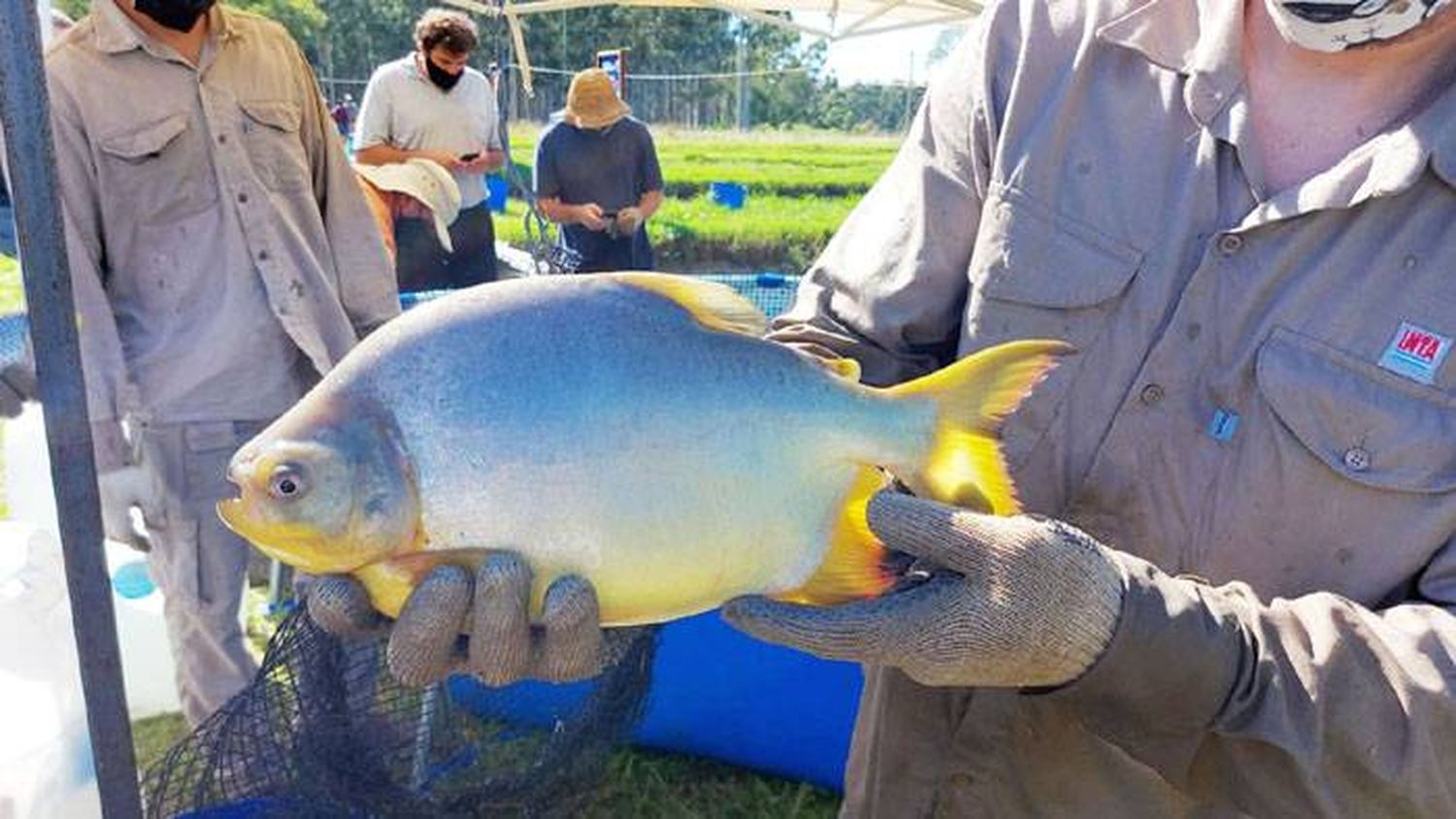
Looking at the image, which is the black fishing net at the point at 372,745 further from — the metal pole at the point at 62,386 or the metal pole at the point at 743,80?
the metal pole at the point at 743,80

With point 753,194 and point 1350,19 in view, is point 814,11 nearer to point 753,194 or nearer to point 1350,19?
point 753,194

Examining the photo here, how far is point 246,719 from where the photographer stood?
84.2 inches

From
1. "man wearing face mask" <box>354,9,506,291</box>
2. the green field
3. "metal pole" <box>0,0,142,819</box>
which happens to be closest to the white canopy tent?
the green field

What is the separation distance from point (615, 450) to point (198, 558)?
2.22 m

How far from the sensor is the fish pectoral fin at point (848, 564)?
4.37 ft

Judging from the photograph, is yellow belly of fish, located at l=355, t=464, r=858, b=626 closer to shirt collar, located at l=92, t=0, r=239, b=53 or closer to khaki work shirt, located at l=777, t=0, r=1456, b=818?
khaki work shirt, located at l=777, t=0, r=1456, b=818

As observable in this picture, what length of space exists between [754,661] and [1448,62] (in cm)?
222

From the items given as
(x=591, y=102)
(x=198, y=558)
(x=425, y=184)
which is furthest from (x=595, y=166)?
(x=198, y=558)

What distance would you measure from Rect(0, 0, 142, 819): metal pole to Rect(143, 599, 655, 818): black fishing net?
67 cm

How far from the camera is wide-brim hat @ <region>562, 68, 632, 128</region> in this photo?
6.62 meters

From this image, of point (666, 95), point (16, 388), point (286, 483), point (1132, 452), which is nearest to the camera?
point (286, 483)

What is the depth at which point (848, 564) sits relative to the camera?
4.39ft

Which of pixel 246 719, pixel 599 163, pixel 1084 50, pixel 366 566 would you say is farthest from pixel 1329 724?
pixel 599 163

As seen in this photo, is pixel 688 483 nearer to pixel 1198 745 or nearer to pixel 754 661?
pixel 1198 745
